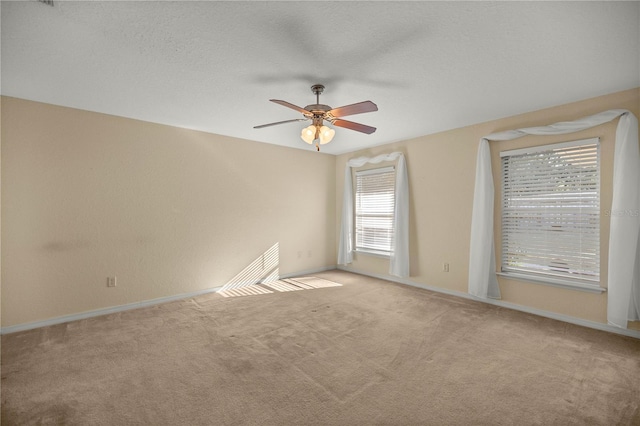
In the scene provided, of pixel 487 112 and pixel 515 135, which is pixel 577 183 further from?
pixel 487 112

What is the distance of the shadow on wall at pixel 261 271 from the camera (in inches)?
186

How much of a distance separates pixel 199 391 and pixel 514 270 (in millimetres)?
3882

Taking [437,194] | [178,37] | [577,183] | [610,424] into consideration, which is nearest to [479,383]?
[610,424]

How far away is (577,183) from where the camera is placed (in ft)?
10.5

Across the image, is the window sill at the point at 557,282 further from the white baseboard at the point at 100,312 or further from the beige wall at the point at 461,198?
the white baseboard at the point at 100,312

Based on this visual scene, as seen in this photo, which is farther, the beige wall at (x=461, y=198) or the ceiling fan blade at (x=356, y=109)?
the beige wall at (x=461, y=198)

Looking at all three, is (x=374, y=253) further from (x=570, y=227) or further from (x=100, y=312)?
(x=100, y=312)

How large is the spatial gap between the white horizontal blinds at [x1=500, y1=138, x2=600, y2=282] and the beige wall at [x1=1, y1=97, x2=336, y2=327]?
11.8 ft

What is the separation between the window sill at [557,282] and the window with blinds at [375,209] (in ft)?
6.35

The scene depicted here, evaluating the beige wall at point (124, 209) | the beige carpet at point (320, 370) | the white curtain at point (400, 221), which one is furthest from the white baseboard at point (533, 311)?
the beige wall at point (124, 209)

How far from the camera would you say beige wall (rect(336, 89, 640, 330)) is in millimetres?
3027

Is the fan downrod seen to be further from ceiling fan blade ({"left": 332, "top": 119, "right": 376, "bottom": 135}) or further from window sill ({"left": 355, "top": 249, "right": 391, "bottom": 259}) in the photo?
window sill ({"left": 355, "top": 249, "right": 391, "bottom": 259})

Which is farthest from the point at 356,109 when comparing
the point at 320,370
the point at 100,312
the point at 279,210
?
the point at 100,312

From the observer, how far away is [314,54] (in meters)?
2.21
